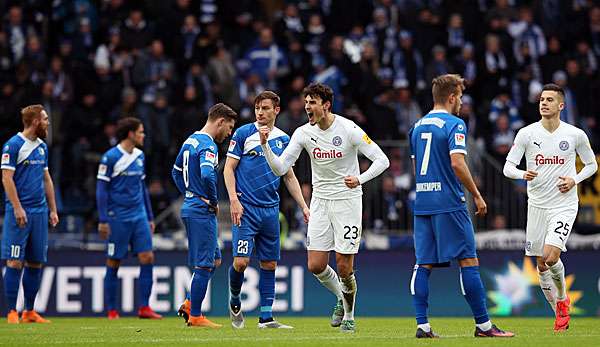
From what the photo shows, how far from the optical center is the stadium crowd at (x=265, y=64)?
73.2ft

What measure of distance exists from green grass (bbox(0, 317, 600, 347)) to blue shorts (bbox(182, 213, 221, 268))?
81cm

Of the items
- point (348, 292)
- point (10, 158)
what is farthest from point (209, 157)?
point (10, 158)

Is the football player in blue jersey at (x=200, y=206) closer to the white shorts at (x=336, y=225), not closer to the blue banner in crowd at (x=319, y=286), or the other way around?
the white shorts at (x=336, y=225)

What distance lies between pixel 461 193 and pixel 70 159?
1180cm

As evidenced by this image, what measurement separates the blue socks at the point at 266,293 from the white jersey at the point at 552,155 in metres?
3.11

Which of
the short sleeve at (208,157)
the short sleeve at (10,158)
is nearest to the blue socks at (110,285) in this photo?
the short sleeve at (10,158)

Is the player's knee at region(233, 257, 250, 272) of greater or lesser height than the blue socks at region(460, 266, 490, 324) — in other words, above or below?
above

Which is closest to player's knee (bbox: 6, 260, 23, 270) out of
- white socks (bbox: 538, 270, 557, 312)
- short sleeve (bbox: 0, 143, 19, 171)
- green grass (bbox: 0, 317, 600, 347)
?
green grass (bbox: 0, 317, 600, 347)

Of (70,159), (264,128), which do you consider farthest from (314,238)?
(70,159)

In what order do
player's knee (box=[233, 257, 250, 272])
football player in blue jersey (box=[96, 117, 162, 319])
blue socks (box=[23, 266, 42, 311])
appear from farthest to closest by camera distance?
football player in blue jersey (box=[96, 117, 162, 319])
blue socks (box=[23, 266, 42, 311])
player's knee (box=[233, 257, 250, 272])

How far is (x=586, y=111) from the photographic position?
23.7 meters

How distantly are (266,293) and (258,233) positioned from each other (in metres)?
0.71

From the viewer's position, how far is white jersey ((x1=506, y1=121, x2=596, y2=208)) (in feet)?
44.9

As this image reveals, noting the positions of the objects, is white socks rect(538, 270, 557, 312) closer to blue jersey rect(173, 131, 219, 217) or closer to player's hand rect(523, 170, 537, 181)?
player's hand rect(523, 170, 537, 181)
